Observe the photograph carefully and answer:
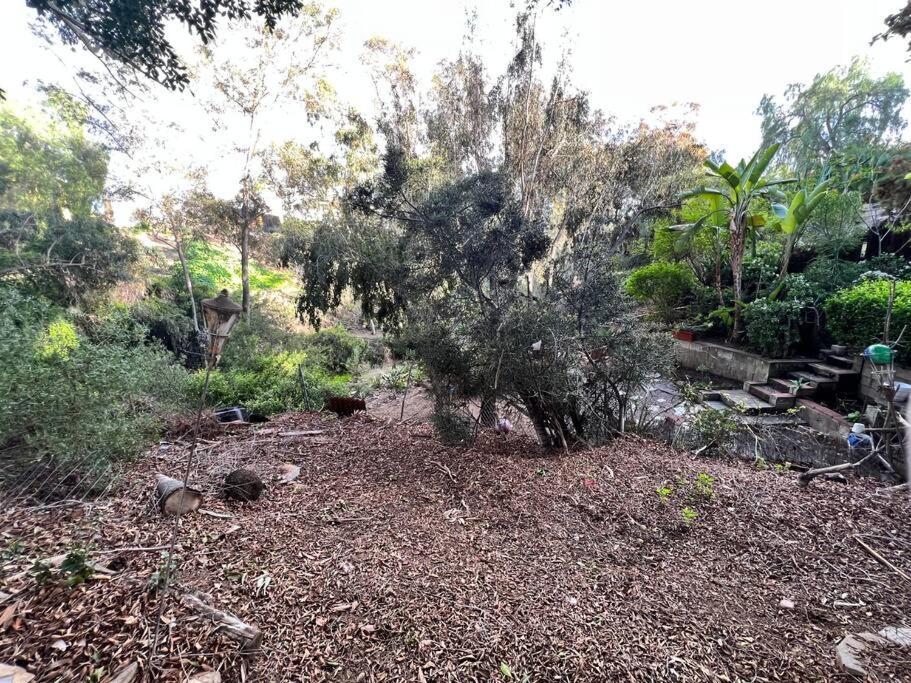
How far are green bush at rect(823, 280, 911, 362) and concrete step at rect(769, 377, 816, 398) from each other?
3.53 ft

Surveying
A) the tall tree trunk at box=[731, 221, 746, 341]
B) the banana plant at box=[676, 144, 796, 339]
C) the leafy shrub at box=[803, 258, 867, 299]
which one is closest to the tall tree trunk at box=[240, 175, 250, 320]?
the banana plant at box=[676, 144, 796, 339]

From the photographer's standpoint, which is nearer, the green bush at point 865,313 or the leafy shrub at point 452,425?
the leafy shrub at point 452,425

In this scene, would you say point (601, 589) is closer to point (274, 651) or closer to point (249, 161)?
point (274, 651)

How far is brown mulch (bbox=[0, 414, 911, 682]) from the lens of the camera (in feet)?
5.16

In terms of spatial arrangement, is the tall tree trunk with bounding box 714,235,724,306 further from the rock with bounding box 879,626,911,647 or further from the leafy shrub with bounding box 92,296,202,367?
the leafy shrub with bounding box 92,296,202,367

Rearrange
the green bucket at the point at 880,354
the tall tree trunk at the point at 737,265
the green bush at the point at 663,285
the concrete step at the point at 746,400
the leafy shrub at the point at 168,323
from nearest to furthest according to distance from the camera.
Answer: the green bucket at the point at 880,354 < the concrete step at the point at 746,400 < the tall tree trunk at the point at 737,265 < the green bush at the point at 663,285 < the leafy shrub at the point at 168,323

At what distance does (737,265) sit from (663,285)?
1.57 meters

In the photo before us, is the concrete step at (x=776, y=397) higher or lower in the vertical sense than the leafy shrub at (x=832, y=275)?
lower

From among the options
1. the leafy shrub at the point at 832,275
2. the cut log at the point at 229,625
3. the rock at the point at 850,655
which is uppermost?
the leafy shrub at the point at 832,275

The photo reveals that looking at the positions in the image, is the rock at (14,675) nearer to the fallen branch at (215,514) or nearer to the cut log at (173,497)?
the cut log at (173,497)

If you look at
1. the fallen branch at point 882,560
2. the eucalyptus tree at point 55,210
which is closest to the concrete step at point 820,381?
the fallen branch at point 882,560

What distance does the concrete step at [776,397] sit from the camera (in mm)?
6562

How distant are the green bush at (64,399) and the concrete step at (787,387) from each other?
8996 millimetres

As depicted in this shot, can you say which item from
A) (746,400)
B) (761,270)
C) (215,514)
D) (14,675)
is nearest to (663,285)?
(761,270)
